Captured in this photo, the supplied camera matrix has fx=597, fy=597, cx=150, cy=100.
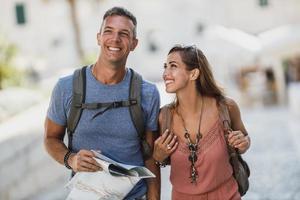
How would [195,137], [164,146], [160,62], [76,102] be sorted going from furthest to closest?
[160,62], [195,137], [164,146], [76,102]

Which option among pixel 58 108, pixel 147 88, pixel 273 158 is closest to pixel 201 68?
pixel 147 88

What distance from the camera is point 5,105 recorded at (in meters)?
10.5

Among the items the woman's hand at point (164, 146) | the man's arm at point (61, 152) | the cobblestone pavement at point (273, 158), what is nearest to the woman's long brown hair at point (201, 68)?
the woman's hand at point (164, 146)

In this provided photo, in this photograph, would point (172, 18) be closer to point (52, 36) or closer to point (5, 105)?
point (52, 36)

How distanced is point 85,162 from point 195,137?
0.66 metres

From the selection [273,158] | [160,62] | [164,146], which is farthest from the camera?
[160,62]

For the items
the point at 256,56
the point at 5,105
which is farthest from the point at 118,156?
the point at 256,56

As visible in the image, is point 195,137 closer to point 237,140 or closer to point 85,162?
point 237,140

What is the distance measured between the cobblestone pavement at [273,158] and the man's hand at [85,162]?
4001 mm

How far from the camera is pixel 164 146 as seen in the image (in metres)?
3.09

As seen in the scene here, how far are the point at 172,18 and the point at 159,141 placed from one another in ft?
116

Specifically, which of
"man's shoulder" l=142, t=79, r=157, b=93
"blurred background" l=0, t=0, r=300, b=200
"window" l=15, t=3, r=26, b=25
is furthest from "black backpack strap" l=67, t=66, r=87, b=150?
"window" l=15, t=3, r=26, b=25

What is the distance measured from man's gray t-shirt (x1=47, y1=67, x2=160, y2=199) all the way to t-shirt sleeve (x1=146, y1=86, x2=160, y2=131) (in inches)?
1.7

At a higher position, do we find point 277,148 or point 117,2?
point 117,2
